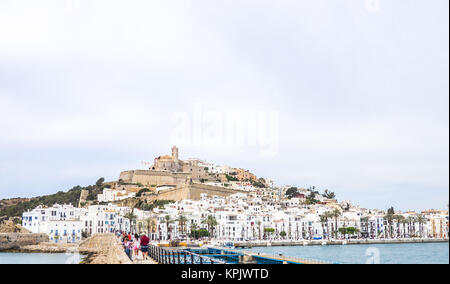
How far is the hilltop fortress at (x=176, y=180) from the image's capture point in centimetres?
9094

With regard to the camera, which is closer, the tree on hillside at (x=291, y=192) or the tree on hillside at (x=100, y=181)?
the tree on hillside at (x=100, y=181)

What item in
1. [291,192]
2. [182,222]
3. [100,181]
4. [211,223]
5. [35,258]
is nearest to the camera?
[35,258]

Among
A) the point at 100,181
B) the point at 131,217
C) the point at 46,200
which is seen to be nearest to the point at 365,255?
the point at 131,217

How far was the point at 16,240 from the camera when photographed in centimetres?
5253

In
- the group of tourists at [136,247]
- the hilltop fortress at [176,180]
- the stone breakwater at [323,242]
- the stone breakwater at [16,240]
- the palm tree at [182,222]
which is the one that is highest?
the hilltop fortress at [176,180]

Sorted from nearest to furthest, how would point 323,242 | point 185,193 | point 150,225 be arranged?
point 150,225
point 323,242
point 185,193

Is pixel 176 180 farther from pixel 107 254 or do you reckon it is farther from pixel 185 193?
pixel 107 254

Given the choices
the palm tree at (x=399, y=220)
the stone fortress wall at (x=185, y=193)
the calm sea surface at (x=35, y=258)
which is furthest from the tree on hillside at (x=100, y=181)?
the calm sea surface at (x=35, y=258)

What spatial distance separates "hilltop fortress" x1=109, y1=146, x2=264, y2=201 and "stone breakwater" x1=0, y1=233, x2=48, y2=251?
36.6m

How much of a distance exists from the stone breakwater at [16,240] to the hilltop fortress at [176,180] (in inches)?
1443

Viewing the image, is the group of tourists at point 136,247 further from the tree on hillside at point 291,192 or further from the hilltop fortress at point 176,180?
the tree on hillside at point 291,192

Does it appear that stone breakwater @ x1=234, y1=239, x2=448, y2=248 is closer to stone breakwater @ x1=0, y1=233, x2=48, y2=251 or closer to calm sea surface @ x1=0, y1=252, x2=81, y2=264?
stone breakwater @ x1=0, y1=233, x2=48, y2=251

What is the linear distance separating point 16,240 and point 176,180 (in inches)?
1963
